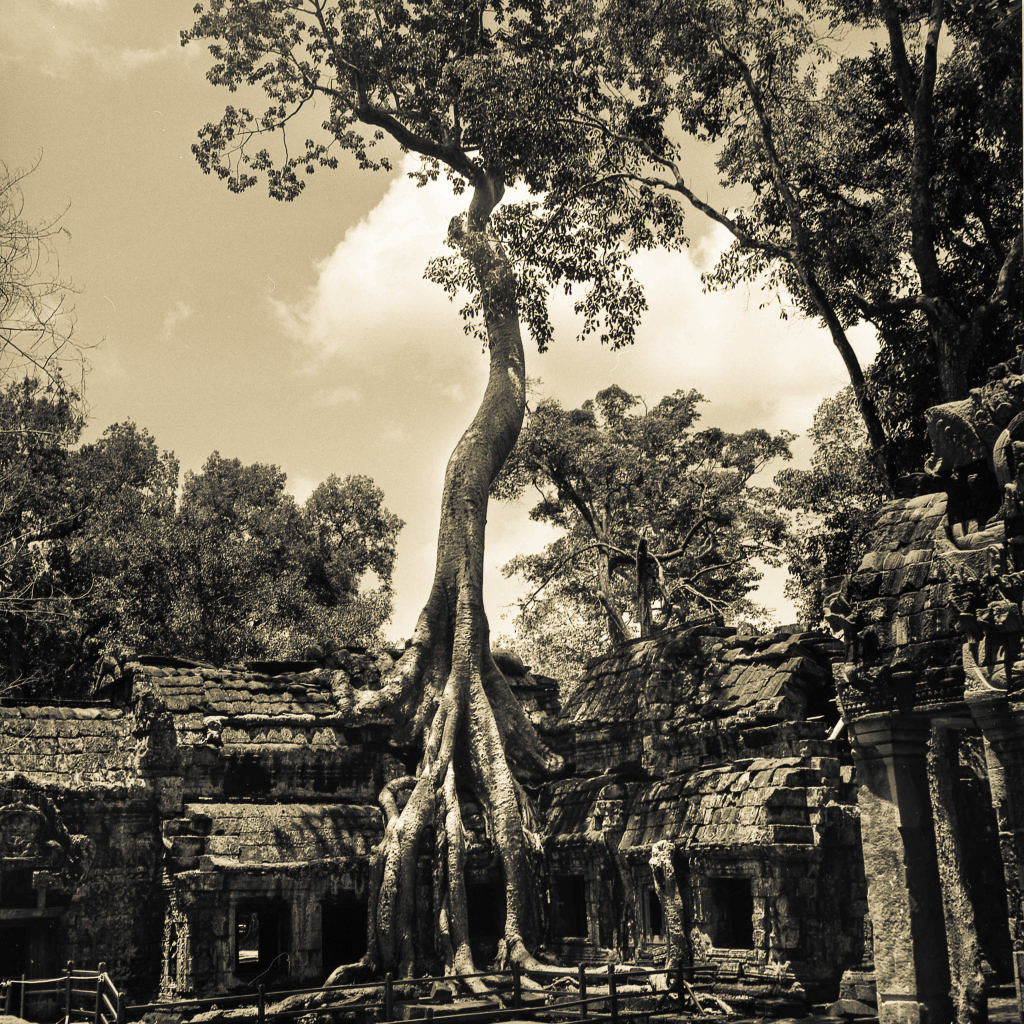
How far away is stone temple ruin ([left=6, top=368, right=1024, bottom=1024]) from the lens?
12211mm

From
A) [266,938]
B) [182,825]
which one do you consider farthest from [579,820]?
[182,825]

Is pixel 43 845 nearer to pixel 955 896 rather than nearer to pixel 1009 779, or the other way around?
pixel 955 896

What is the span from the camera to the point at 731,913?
14227 mm

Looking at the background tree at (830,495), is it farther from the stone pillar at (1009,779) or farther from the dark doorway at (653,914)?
the stone pillar at (1009,779)

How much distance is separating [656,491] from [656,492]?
0.03 meters

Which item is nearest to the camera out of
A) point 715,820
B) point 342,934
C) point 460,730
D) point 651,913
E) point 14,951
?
point 715,820

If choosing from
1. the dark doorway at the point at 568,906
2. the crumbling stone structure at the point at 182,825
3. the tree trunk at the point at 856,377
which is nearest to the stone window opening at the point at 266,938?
the crumbling stone structure at the point at 182,825

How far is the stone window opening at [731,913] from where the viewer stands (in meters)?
13.7

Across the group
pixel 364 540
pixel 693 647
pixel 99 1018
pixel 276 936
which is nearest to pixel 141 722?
pixel 276 936

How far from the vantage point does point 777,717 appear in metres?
14.5

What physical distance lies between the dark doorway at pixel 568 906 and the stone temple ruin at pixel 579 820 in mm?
40

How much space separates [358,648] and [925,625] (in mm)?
12270

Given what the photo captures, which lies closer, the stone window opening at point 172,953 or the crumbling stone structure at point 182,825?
the stone window opening at point 172,953

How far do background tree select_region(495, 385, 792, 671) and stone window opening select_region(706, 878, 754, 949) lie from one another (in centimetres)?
1297
